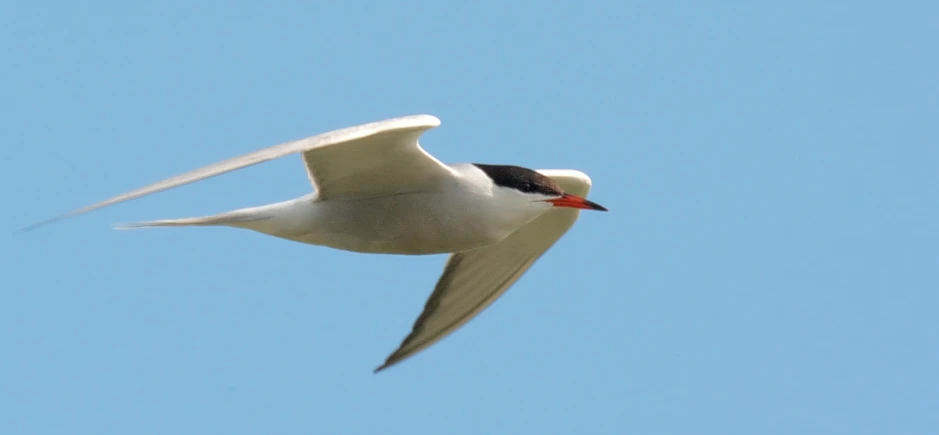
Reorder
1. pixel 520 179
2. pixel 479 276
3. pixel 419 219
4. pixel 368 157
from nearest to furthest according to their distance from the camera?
pixel 368 157, pixel 419 219, pixel 520 179, pixel 479 276

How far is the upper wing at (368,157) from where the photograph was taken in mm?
7305

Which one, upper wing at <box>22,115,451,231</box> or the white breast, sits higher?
upper wing at <box>22,115,451,231</box>

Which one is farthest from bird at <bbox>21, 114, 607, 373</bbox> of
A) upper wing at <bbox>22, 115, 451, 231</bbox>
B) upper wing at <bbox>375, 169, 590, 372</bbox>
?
upper wing at <bbox>375, 169, 590, 372</bbox>

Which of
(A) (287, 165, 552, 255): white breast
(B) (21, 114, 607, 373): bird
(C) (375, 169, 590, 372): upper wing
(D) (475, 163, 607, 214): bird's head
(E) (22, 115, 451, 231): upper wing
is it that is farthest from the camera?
(C) (375, 169, 590, 372): upper wing

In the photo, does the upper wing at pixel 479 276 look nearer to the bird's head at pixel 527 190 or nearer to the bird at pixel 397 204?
the bird's head at pixel 527 190

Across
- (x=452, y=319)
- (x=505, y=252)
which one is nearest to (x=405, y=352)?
→ (x=452, y=319)

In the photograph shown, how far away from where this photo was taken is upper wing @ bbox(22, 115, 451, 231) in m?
7.31

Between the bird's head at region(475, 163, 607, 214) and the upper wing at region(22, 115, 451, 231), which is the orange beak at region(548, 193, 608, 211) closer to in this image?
the bird's head at region(475, 163, 607, 214)

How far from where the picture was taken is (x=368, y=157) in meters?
8.35

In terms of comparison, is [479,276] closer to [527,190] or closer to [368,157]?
[527,190]

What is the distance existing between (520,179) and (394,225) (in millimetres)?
892

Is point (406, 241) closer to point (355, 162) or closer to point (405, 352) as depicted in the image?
point (355, 162)

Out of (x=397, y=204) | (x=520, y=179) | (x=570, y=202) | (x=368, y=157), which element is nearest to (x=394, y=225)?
(x=397, y=204)

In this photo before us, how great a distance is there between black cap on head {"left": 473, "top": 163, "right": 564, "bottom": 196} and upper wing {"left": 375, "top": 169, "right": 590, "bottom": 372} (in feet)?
4.41
